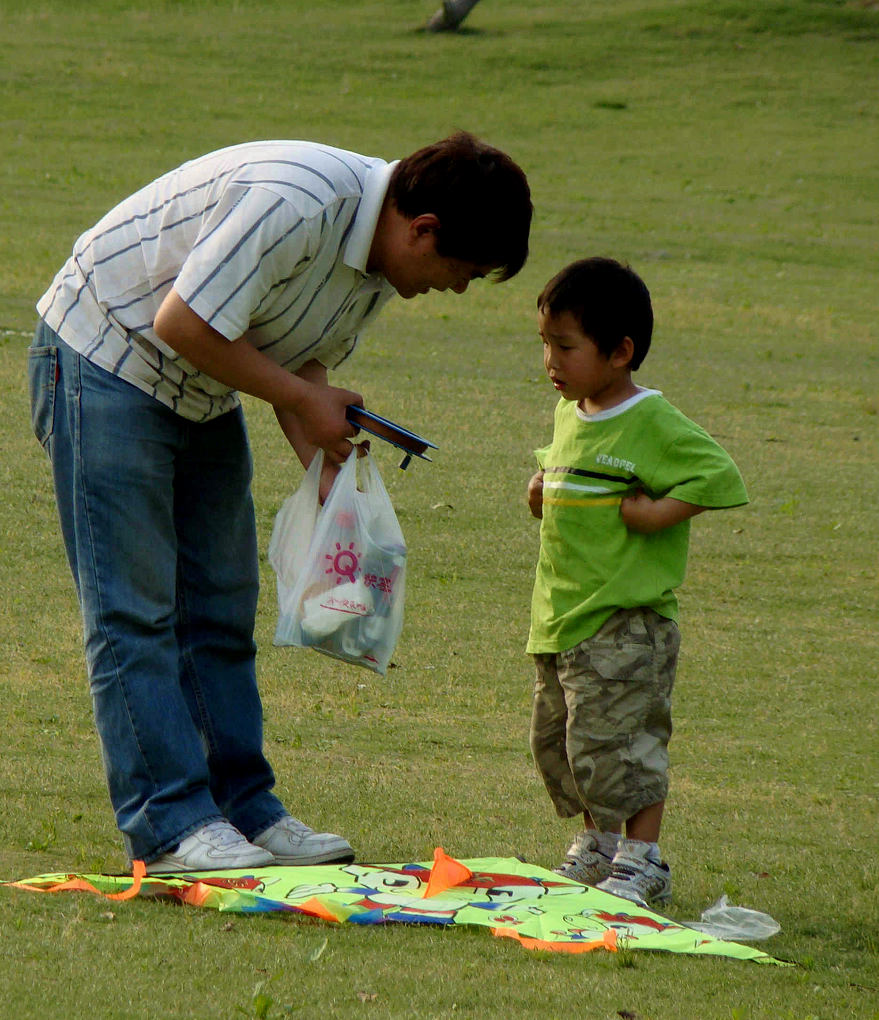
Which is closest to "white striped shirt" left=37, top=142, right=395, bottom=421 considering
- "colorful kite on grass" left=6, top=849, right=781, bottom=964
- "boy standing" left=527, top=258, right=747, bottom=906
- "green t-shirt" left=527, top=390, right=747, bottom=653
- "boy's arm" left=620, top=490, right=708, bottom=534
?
"boy standing" left=527, top=258, right=747, bottom=906

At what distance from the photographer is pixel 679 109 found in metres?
28.4

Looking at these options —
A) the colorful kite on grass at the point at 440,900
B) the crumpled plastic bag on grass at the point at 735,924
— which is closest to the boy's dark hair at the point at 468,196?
the colorful kite on grass at the point at 440,900

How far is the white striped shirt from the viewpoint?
3.22 meters

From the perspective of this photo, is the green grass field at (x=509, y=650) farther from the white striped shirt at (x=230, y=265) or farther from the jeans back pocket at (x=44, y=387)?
the white striped shirt at (x=230, y=265)

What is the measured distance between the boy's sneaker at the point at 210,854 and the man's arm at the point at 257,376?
0.85m

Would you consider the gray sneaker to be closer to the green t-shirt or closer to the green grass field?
the green grass field

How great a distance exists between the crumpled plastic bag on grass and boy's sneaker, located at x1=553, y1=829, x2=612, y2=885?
30cm

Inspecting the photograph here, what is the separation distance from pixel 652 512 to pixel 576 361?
393 mm

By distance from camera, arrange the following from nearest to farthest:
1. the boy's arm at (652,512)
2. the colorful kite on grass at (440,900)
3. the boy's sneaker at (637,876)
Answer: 1. the colorful kite on grass at (440,900)
2. the boy's sneaker at (637,876)
3. the boy's arm at (652,512)

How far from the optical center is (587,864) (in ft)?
12.4

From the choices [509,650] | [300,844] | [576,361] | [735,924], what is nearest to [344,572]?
[300,844]

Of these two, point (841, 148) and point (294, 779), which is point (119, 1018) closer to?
point (294, 779)

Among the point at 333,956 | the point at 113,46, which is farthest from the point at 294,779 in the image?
the point at 113,46

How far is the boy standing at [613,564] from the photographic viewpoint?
3.72 m
